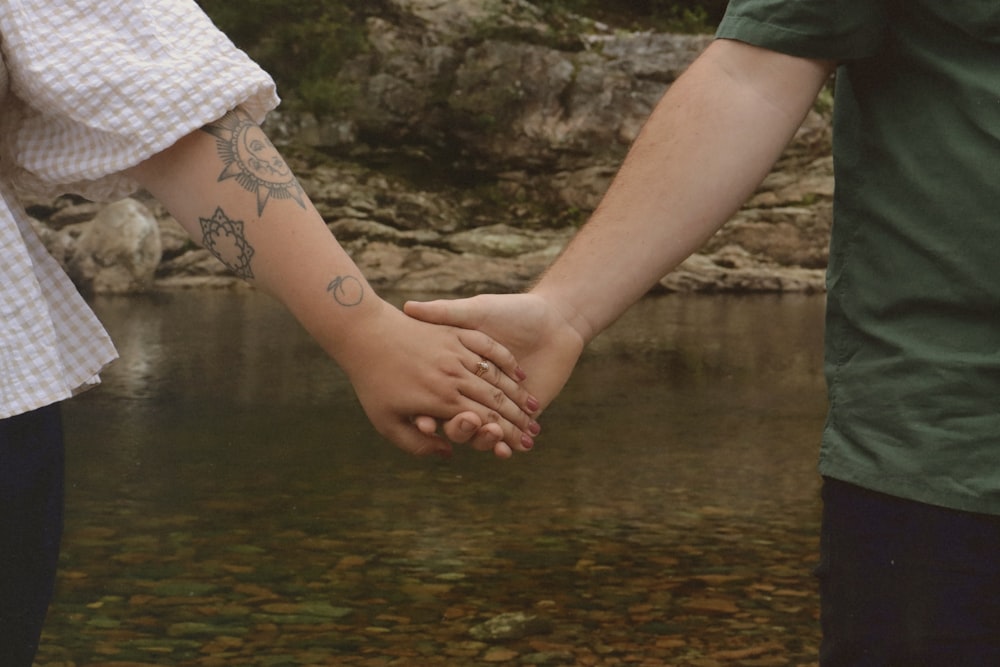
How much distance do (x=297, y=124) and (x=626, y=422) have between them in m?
11.7

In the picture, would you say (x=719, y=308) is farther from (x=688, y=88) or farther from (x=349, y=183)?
(x=688, y=88)

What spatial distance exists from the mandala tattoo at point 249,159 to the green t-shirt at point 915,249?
667mm

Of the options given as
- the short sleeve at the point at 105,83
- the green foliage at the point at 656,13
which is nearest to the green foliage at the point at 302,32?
the green foliage at the point at 656,13

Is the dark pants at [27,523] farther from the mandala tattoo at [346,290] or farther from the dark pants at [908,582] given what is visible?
the dark pants at [908,582]

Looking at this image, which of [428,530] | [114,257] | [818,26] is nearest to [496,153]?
[114,257]

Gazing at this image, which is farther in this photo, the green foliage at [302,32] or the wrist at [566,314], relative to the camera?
the green foliage at [302,32]

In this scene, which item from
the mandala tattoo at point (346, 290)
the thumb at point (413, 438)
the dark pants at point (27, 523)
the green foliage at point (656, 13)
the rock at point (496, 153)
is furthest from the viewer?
the green foliage at point (656, 13)

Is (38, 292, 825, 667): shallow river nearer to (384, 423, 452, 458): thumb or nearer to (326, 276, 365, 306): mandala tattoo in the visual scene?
(384, 423, 452, 458): thumb

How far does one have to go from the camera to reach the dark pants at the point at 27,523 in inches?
57.8

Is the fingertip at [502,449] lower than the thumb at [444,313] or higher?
lower

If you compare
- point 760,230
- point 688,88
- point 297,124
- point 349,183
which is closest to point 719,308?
point 760,230

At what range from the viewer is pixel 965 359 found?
4.34ft

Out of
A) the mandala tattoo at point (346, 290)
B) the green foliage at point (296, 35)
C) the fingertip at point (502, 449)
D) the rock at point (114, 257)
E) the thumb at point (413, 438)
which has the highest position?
the green foliage at point (296, 35)

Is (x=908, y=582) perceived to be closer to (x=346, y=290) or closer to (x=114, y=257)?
(x=346, y=290)
